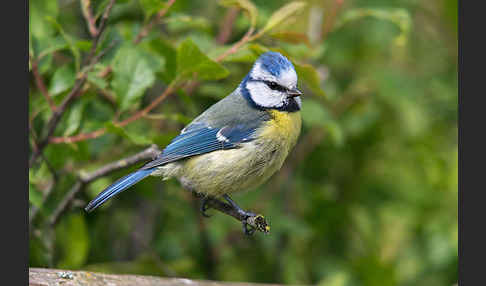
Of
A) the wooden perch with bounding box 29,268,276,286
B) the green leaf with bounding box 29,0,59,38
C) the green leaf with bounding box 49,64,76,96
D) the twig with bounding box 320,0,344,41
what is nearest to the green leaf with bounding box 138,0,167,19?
the green leaf with bounding box 49,64,76,96

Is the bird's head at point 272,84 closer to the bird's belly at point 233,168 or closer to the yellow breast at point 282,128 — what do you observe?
the yellow breast at point 282,128

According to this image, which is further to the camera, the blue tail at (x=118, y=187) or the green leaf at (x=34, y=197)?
the green leaf at (x=34, y=197)

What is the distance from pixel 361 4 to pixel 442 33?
0.62 metres

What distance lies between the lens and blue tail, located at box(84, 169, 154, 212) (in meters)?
1.99

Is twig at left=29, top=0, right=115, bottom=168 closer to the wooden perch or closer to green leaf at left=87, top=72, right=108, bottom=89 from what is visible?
green leaf at left=87, top=72, right=108, bottom=89

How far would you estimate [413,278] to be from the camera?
10.1 ft

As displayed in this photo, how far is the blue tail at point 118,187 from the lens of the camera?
6.53 feet

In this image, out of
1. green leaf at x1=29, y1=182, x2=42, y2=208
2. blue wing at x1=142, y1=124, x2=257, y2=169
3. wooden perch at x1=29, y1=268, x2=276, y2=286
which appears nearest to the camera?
wooden perch at x1=29, y1=268, x2=276, y2=286

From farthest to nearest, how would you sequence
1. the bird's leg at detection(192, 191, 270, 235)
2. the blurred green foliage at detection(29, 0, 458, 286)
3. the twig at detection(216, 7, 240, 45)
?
the twig at detection(216, 7, 240, 45) → the blurred green foliage at detection(29, 0, 458, 286) → the bird's leg at detection(192, 191, 270, 235)

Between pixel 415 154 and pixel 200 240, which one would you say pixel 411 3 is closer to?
pixel 415 154

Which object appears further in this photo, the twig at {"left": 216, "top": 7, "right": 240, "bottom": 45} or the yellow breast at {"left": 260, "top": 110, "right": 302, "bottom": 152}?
the twig at {"left": 216, "top": 7, "right": 240, "bottom": 45}

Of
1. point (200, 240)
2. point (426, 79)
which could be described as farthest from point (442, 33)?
point (200, 240)

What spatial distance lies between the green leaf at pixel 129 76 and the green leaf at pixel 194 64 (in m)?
0.16

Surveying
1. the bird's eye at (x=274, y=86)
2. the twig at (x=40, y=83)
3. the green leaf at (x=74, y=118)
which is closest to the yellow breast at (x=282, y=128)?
the bird's eye at (x=274, y=86)
